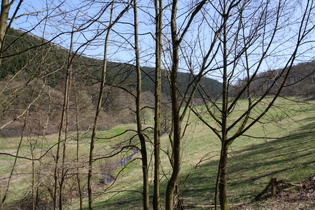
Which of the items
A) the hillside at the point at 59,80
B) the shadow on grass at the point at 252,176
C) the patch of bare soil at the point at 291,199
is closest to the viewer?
the hillside at the point at 59,80

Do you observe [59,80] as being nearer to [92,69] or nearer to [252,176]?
[92,69]

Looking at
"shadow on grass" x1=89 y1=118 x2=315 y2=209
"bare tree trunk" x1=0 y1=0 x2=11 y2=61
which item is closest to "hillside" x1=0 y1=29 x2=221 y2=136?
"bare tree trunk" x1=0 y1=0 x2=11 y2=61

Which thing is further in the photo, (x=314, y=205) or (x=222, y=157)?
(x=314, y=205)

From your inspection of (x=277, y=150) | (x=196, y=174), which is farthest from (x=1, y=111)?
(x=277, y=150)

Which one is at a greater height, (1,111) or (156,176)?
(1,111)

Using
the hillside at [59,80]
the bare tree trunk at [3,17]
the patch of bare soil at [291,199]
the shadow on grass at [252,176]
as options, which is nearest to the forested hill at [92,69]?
the hillside at [59,80]

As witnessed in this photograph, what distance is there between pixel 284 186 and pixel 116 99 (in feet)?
19.7

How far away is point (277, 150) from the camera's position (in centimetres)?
1509

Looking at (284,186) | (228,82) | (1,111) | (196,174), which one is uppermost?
(228,82)

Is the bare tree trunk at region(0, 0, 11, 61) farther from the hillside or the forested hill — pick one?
the forested hill

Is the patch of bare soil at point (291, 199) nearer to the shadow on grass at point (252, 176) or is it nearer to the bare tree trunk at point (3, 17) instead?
the shadow on grass at point (252, 176)

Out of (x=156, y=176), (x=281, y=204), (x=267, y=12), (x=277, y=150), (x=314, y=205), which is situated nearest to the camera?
(x=156, y=176)

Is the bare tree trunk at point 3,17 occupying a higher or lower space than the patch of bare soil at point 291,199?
higher

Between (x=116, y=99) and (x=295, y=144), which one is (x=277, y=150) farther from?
(x=116, y=99)
